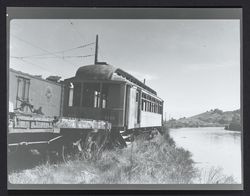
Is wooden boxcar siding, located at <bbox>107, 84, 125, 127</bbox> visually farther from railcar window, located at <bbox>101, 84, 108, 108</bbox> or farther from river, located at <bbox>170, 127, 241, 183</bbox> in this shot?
river, located at <bbox>170, 127, 241, 183</bbox>

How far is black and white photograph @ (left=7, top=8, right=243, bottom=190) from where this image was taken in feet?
13.4

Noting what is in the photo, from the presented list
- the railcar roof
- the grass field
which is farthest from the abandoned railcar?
the grass field

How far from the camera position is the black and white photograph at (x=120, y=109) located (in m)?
4.07

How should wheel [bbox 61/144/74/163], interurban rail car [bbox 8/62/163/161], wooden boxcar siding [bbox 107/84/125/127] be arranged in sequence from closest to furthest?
interurban rail car [bbox 8/62/163/161] → wheel [bbox 61/144/74/163] → wooden boxcar siding [bbox 107/84/125/127]

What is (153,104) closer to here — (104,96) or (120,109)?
(120,109)

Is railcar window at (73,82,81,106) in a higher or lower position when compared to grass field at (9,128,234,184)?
higher

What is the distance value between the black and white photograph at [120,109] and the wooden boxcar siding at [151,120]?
1 cm

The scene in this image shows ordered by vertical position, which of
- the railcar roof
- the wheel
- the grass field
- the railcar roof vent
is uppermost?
the railcar roof

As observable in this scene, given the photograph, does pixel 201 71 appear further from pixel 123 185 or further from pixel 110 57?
pixel 123 185

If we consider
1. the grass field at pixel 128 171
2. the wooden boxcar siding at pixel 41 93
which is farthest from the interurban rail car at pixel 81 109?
the grass field at pixel 128 171

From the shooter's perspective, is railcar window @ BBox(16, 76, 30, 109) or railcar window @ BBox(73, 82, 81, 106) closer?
railcar window @ BBox(16, 76, 30, 109)

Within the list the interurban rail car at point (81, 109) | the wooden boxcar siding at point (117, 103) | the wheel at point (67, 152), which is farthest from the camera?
the wooden boxcar siding at point (117, 103)

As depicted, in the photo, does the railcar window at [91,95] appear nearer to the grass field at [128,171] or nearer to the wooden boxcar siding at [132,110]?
the wooden boxcar siding at [132,110]

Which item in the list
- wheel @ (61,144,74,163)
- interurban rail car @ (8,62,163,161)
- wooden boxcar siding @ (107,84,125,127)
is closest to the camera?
interurban rail car @ (8,62,163,161)
